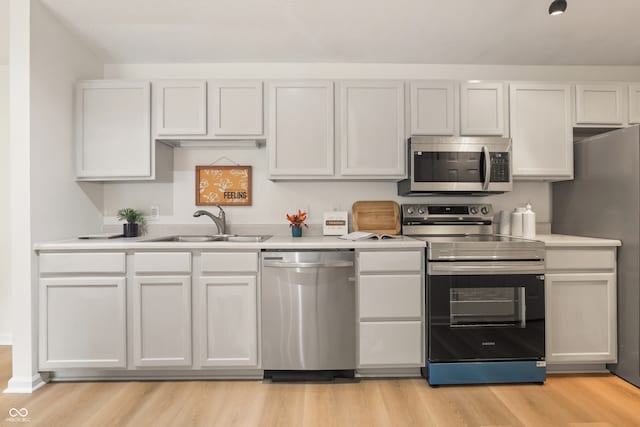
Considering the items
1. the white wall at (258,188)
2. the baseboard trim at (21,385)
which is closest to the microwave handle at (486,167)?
the white wall at (258,188)

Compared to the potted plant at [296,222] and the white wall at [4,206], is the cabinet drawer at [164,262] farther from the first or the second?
the white wall at [4,206]

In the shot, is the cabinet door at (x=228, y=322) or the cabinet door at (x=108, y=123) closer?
the cabinet door at (x=228, y=322)

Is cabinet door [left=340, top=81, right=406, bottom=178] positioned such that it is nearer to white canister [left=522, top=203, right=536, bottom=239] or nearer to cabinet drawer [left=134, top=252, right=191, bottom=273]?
white canister [left=522, top=203, right=536, bottom=239]

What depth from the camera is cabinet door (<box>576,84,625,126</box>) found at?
2922 millimetres

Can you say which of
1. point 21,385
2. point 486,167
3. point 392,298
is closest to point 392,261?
point 392,298

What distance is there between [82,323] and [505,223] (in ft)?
10.5

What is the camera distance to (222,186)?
3201 millimetres

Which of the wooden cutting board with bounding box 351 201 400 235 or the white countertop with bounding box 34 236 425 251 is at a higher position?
the wooden cutting board with bounding box 351 201 400 235

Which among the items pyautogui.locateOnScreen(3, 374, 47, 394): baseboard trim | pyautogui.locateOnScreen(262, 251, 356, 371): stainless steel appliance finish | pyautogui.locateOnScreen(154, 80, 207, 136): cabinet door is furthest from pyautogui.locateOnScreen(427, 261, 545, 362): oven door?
pyautogui.locateOnScreen(3, 374, 47, 394): baseboard trim

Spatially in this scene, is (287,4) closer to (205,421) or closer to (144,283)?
(144,283)

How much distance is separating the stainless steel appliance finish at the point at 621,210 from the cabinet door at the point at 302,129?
6.42ft

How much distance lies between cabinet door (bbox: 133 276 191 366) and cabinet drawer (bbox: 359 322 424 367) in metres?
1.16

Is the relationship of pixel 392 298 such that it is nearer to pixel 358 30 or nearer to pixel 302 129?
pixel 302 129

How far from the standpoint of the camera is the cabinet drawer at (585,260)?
8.35 feet
